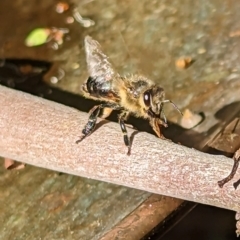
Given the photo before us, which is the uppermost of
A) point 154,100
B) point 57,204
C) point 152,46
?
point 154,100

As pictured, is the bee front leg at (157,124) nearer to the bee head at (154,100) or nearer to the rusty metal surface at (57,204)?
the bee head at (154,100)

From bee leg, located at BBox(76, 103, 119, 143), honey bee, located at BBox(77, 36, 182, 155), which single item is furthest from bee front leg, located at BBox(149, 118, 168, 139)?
bee leg, located at BBox(76, 103, 119, 143)

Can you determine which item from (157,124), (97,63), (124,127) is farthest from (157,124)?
(97,63)

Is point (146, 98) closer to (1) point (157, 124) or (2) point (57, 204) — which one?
(1) point (157, 124)

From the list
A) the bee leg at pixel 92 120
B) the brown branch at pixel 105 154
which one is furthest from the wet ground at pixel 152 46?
the brown branch at pixel 105 154

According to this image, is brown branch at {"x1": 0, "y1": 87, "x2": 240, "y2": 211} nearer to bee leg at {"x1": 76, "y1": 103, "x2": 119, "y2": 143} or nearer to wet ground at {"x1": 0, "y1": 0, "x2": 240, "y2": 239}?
bee leg at {"x1": 76, "y1": 103, "x2": 119, "y2": 143}
